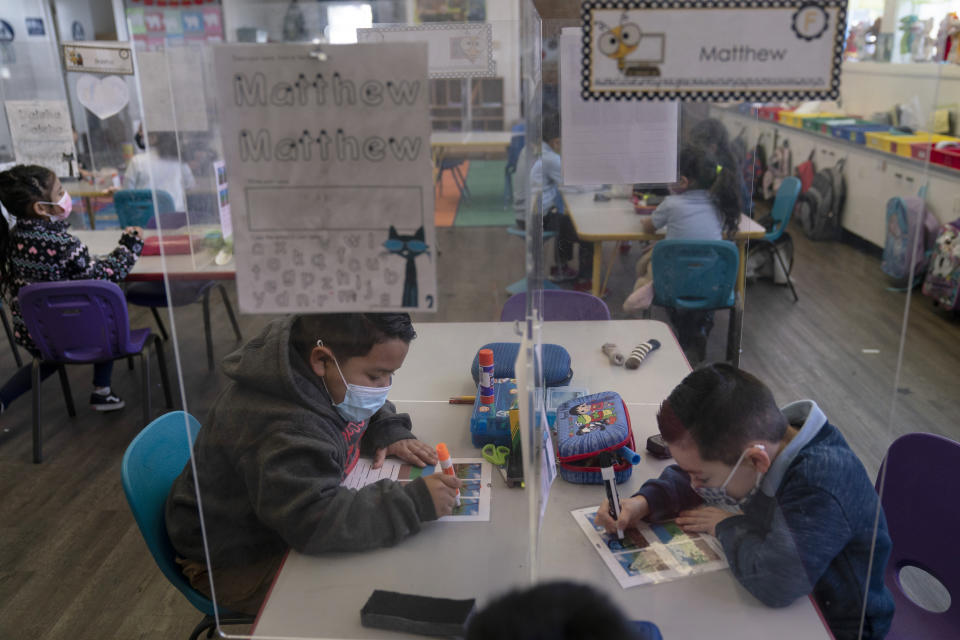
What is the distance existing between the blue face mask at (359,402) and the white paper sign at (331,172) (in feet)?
0.84

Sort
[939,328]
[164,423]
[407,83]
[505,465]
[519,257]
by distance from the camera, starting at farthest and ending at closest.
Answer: [939,328]
[164,423]
[505,465]
[519,257]
[407,83]

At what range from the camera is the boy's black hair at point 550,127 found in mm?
1502

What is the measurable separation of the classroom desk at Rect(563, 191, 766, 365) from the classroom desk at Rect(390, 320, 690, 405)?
0.50ft

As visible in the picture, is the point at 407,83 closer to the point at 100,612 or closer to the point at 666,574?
the point at 666,574

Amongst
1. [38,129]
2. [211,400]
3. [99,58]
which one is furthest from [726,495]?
[38,129]

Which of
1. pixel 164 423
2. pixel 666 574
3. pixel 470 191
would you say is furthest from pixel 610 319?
pixel 164 423

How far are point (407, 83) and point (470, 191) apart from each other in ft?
1.45

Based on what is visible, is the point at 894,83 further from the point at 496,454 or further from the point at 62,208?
the point at 62,208

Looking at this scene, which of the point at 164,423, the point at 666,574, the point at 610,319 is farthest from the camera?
the point at 610,319

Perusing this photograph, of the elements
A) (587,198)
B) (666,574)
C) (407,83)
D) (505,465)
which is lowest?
(666,574)

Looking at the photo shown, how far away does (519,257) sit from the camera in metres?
1.02

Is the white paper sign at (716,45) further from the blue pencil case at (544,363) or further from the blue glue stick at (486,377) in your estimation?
the blue glue stick at (486,377)

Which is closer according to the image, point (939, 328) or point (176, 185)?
point (176, 185)

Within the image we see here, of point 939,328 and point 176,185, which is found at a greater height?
point 176,185
